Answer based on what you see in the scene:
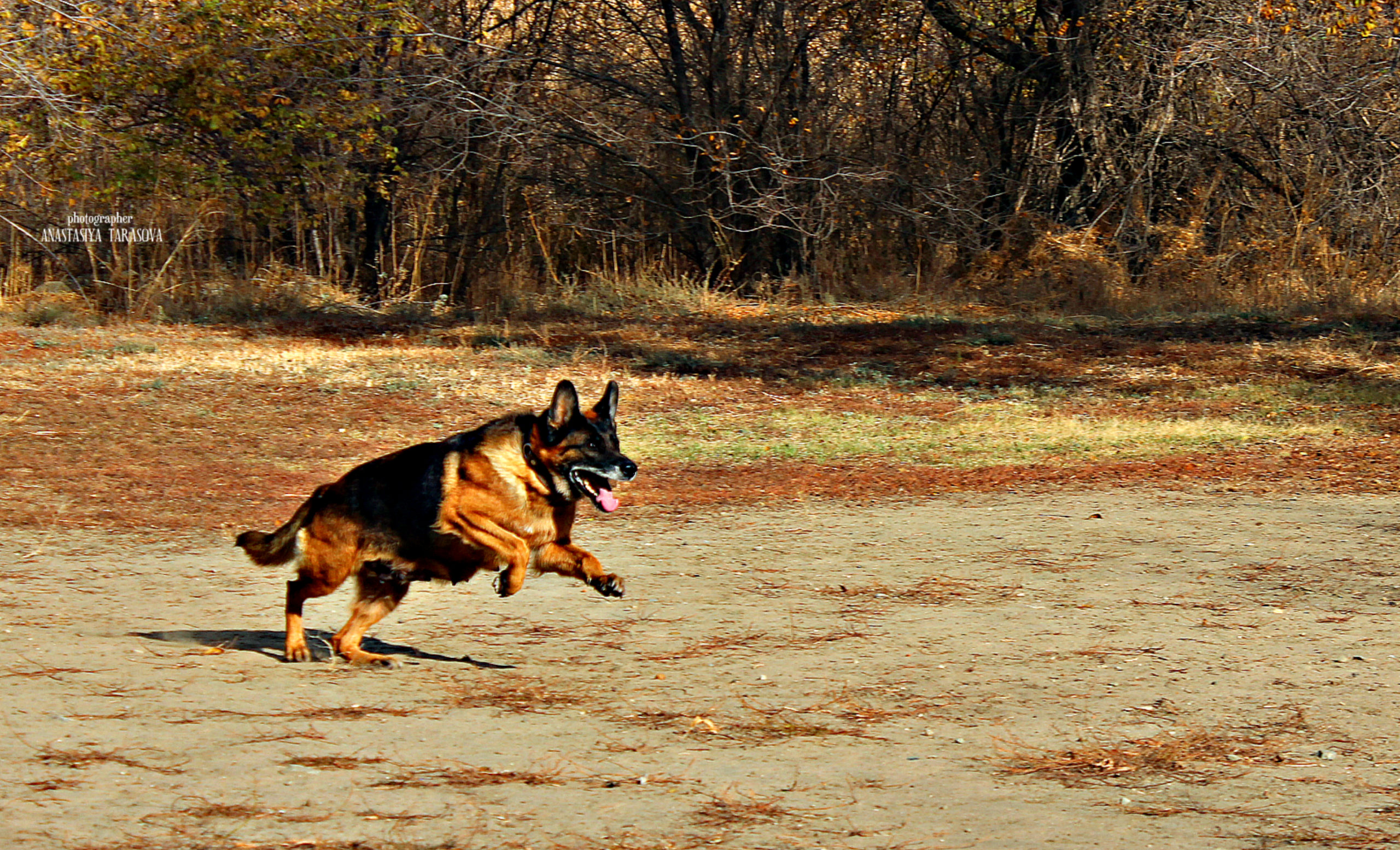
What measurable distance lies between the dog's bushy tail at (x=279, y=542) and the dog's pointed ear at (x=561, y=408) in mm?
1056

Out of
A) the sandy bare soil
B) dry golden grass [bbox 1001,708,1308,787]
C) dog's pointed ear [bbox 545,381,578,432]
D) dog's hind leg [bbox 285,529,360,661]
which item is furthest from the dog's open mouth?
dry golden grass [bbox 1001,708,1308,787]

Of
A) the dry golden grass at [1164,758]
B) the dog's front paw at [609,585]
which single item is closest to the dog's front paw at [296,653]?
the dog's front paw at [609,585]

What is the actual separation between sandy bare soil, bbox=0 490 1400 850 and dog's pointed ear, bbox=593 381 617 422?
1066 millimetres

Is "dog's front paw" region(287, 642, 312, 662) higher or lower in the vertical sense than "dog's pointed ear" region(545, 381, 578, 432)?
lower

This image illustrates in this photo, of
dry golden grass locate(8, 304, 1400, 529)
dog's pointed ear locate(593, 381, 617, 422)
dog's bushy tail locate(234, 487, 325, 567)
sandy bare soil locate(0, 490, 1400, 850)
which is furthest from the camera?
dry golden grass locate(8, 304, 1400, 529)

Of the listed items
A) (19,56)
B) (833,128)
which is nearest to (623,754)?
(19,56)

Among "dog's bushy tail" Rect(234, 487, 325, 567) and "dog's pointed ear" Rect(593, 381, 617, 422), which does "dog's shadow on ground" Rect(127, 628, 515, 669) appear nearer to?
"dog's bushy tail" Rect(234, 487, 325, 567)

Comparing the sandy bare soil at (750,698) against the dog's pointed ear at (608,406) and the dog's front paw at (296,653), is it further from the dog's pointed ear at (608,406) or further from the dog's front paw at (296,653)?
the dog's pointed ear at (608,406)

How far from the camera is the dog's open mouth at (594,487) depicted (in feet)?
21.4

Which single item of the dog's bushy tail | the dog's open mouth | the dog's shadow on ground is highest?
the dog's open mouth

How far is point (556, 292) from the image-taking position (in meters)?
19.6

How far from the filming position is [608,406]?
6.78 metres

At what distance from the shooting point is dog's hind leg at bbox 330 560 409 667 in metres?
6.48

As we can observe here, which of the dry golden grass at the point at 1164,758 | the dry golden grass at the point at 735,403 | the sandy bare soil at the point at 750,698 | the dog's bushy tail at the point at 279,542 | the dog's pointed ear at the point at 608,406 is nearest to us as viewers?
the sandy bare soil at the point at 750,698
